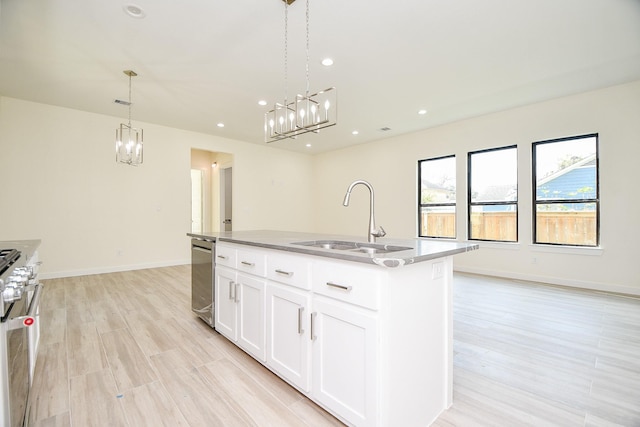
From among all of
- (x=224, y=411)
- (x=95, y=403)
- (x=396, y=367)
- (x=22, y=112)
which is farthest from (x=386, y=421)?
(x=22, y=112)

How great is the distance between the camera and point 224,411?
161cm

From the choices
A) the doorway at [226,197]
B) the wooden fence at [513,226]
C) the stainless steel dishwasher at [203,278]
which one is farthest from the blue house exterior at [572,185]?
the doorway at [226,197]

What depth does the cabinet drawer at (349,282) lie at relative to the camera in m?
1.28

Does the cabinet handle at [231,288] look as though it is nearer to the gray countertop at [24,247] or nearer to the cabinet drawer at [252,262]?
the cabinet drawer at [252,262]

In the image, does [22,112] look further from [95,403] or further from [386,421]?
[386,421]

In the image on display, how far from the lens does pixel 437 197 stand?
5.90m

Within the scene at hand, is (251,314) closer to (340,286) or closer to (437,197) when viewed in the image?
(340,286)

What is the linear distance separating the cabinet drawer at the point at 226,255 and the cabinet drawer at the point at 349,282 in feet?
3.19

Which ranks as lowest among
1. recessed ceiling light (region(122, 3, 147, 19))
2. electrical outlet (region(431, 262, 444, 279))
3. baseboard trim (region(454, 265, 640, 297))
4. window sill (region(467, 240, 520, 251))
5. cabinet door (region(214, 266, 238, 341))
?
baseboard trim (region(454, 265, 640, 297))

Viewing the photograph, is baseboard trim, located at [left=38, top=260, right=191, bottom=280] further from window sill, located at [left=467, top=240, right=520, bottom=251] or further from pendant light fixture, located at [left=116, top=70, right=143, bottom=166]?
window sill, located at [left=467, top=240, right=520, bottom=251]

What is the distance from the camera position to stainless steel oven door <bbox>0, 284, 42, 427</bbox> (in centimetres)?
85

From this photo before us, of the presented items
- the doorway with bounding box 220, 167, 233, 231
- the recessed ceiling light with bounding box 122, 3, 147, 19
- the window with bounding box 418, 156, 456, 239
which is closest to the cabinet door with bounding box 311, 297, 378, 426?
the recessed ceiling light with bounding box 122, 3, 147, 19

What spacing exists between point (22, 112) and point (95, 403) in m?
5.01

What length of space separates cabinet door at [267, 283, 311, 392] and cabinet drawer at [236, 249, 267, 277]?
0.14 m
